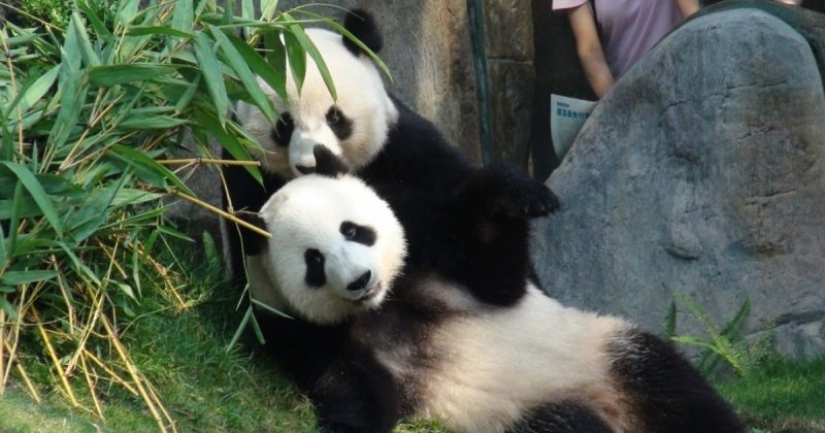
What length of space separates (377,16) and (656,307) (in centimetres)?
229

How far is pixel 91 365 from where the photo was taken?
4.38m

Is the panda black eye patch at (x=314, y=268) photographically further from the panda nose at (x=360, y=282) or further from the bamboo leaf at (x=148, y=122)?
the bamboo leaf at (x=148, y=122)

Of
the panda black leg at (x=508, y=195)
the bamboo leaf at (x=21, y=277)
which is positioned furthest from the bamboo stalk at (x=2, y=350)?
the panda black leg at (x=508, y=195)

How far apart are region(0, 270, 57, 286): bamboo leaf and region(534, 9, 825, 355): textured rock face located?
145 inches

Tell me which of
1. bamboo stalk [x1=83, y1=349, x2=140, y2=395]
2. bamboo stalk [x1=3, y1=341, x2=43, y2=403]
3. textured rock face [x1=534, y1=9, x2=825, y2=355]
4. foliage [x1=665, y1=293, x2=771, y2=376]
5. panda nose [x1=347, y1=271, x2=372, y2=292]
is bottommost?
foliage [x1=665, y1=293, x2=771, y2=376]

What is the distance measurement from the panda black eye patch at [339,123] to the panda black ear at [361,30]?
0.47m

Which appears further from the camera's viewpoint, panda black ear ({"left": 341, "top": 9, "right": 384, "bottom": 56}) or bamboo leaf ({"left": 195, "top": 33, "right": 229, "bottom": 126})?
panda black ear ({"left": 341, "top": 9, "right": 384, "bottom": 56})

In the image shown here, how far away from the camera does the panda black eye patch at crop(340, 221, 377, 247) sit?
463 cm

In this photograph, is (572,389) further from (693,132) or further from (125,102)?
(693,132)

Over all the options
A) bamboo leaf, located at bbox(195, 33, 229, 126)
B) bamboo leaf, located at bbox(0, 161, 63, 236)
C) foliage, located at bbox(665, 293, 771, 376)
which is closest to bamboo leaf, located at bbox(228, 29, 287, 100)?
bamboo leaf, located at bbox(195, 33, 229, 126)

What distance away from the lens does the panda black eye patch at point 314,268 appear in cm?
459

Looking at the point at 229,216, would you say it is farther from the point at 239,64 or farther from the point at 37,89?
the point at 37,89

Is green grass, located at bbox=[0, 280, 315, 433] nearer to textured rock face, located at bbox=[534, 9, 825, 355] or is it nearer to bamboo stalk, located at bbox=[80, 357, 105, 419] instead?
bamboo stalk, located at bbox=[80, 357, 105, 419]

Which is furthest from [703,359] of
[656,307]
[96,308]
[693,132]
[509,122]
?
[96,308]
